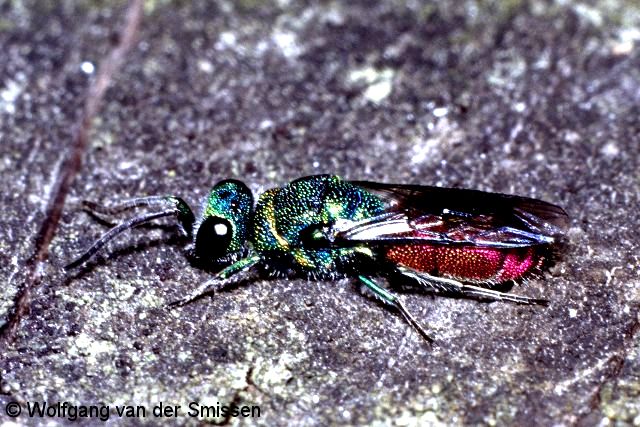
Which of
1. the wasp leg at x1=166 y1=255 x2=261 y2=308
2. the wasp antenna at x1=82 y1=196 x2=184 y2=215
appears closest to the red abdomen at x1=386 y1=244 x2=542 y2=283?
the wasp leg at x1=166 y1=255 x2=261 y2=308

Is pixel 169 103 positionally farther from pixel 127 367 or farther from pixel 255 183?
pixel 127 367

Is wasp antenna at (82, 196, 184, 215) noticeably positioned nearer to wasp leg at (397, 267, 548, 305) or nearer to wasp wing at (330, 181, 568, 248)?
wasp wing at (330, 181, 568, 248)

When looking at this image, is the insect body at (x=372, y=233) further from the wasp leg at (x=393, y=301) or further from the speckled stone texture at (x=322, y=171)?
the speckled stone texture at (x=322, y=171)

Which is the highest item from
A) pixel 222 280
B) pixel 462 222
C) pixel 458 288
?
pixel 462 222

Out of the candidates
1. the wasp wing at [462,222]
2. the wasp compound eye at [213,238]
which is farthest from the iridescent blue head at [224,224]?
the wasp wing at [462,222]

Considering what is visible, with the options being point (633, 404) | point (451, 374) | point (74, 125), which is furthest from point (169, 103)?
point (633, 404)

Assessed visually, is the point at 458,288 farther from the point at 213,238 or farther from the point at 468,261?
the point at 213,238

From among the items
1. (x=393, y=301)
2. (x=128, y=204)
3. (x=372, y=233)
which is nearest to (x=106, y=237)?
(x=128, y=204)

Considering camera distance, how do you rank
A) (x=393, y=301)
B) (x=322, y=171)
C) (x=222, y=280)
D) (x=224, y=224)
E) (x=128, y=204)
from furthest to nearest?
(x=322, y=171), (x=128, y=204), (x=224, y=224), (x=222, y=280), (x=393, y=301)

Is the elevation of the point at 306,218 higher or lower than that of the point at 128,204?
higher
